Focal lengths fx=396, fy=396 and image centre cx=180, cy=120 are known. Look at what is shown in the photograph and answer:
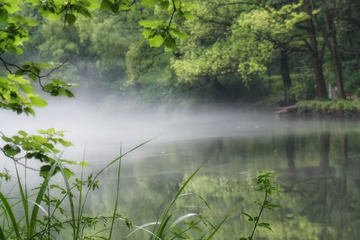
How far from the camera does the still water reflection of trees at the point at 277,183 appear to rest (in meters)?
2.63

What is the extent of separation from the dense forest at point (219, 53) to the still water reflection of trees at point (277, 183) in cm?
654

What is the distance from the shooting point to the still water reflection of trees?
2.63 metres

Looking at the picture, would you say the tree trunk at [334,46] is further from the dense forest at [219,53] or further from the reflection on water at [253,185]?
the reflection on water at [253,185]

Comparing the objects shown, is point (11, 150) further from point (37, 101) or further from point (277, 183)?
point (277, 183)

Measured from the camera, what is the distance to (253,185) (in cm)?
388

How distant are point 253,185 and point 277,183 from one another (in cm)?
25

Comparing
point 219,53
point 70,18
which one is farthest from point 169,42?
point 219,53

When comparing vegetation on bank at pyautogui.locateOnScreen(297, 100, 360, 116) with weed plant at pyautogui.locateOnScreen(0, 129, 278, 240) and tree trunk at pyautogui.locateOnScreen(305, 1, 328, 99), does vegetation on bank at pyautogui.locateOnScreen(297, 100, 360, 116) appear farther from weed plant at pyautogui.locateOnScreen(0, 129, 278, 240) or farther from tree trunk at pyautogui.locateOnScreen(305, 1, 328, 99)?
weed plant at pyautogui.locateOnScreen(0, 129, 278, 240)

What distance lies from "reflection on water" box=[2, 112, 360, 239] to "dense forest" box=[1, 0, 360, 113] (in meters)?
6.55

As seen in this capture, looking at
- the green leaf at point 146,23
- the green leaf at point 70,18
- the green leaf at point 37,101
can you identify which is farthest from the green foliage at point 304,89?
the green leaf at point 70,18

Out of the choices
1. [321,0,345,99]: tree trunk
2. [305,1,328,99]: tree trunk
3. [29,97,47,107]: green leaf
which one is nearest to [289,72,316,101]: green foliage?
[305,1,328,99]: tree trunk

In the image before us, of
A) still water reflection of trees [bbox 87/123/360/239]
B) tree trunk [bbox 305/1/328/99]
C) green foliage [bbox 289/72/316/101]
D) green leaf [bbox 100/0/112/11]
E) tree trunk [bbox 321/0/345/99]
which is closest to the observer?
green leaf [bbox 100/0/112/11]

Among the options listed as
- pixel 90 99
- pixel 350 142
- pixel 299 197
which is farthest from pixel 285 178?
pixel 90 99

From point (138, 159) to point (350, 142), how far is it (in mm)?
3623
